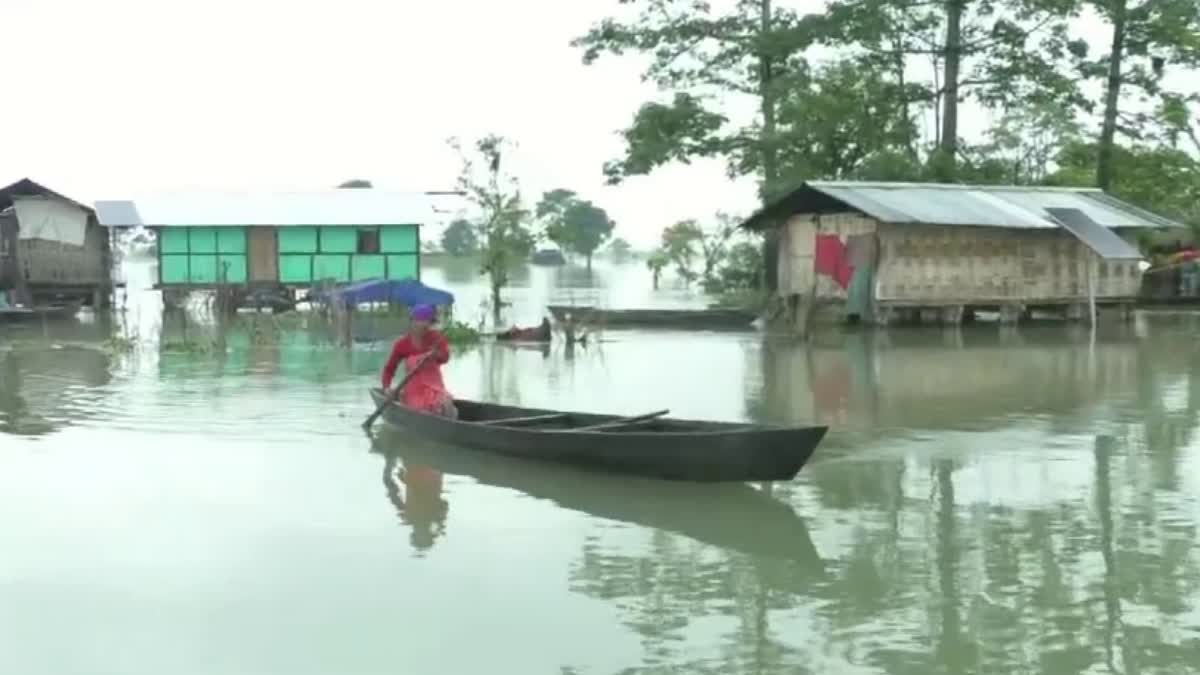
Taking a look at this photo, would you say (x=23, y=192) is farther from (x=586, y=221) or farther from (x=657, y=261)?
(x=586, y=221)

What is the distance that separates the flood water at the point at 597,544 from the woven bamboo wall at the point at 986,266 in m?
9.11

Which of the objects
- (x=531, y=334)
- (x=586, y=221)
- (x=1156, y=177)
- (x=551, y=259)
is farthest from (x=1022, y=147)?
(x=551, y=259)

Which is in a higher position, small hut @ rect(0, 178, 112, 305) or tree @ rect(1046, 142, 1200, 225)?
tree @ rect(1046, 142, 1200, 225)

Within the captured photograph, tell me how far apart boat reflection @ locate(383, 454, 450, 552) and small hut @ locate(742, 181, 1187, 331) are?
13.8 meters

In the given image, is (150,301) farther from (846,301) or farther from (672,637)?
(672,637)

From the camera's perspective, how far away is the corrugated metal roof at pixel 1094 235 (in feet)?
78.9

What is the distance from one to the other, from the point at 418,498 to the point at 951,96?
21852 mm

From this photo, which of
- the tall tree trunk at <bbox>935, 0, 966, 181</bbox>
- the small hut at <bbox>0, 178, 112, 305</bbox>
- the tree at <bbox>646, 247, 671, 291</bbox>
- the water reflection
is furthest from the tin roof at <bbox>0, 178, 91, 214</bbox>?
the tree at <bbox>646, 247, 671, 291</bbox>

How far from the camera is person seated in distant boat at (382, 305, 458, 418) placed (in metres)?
10.9

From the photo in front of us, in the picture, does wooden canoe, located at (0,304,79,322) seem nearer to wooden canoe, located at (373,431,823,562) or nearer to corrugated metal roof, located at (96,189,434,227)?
corrugated metal roof, located at (96,189,434,227)

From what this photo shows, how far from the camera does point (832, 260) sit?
2458cm

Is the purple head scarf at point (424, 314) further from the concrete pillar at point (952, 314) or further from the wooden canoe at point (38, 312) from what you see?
the wooden canoe at point (38, 312)

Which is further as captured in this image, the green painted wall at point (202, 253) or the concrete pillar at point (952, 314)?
the green painted wall at point (202, 253)

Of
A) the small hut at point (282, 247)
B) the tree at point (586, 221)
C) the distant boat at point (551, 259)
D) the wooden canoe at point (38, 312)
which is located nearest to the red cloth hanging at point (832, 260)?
the small hut at point (282, 247)
